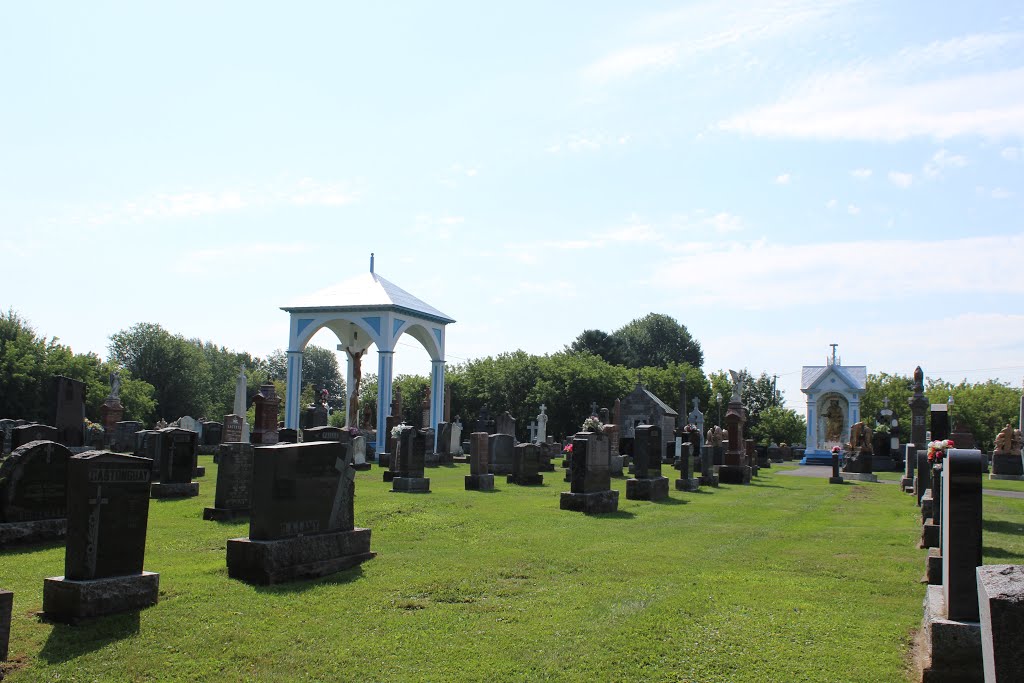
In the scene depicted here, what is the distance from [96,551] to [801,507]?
13834 millimetres

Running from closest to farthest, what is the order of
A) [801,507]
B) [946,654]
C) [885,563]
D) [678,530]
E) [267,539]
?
[946,654] → [267,539] → [885,563] → [678,530] → [801,507]

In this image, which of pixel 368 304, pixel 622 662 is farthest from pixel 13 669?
pixel 368 304

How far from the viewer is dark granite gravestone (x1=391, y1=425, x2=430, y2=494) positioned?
16641 millimetres

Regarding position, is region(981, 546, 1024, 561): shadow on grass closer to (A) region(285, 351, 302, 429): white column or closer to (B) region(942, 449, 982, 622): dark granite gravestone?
(B) region(942, 449, 982, 622): dark granite gravestone

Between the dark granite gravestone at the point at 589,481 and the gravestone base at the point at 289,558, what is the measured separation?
5982mm

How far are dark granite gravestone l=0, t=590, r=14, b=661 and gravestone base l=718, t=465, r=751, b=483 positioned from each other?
20639 millimetres

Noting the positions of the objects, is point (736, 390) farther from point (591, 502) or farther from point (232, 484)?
point (232, 484)

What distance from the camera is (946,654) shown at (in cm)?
510

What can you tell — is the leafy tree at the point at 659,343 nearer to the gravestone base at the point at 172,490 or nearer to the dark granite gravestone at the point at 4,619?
the gravestone base at the point at 172,490

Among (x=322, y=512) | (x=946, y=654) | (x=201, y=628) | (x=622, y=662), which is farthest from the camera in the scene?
(x=322, y=512)

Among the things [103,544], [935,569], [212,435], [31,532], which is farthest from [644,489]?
[212,435]

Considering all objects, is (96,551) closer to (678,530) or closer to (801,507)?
(678,530)

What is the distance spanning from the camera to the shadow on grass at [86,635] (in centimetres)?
569

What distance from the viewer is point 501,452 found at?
2456cm
